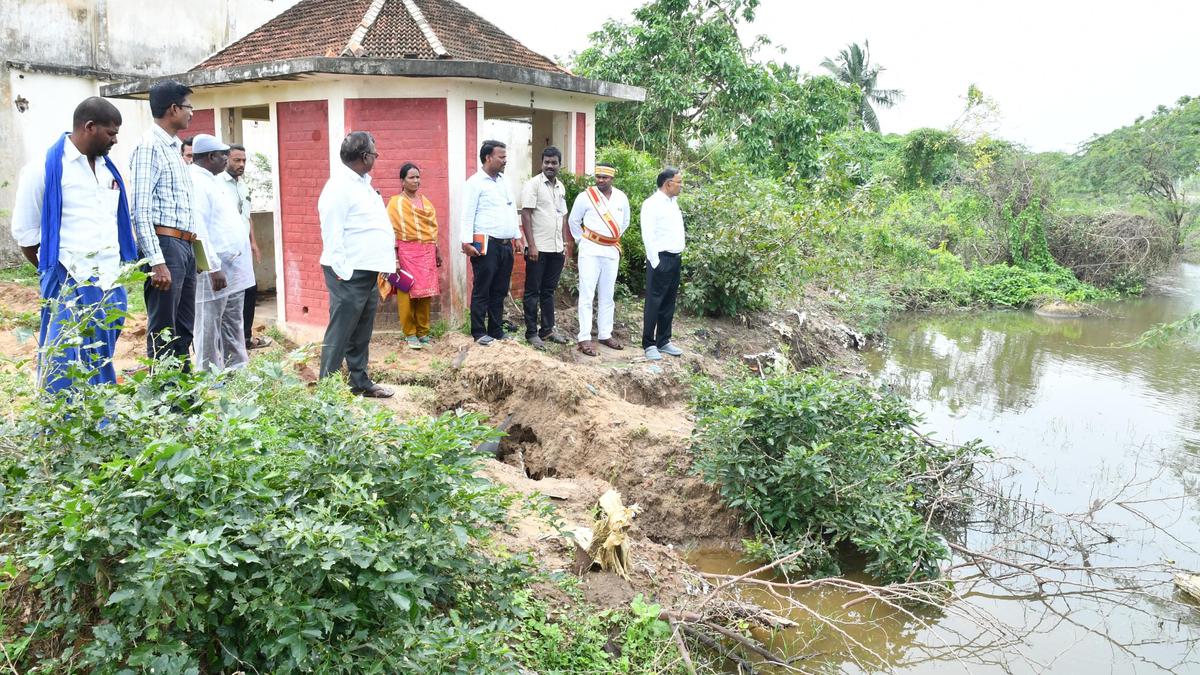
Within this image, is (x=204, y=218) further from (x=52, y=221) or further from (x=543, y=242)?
(x=543, y=242)

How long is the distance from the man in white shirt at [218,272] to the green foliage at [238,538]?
2.82 m

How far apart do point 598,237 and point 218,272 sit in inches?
146

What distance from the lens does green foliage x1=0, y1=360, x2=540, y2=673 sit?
96.1 inches

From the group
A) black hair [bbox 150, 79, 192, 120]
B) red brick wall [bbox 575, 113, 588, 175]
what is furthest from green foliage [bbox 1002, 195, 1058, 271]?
black hair [bbox 150, 79, 192, 120]

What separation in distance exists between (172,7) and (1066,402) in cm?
1411

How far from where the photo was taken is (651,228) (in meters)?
8.12

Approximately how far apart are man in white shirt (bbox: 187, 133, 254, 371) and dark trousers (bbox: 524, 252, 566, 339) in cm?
270

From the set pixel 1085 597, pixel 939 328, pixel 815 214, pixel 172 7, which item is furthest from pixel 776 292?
pixel 172 7

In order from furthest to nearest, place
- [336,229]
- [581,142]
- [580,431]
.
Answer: [581,142] → [580,431] → [336,229]

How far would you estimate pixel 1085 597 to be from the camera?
5.57 metres

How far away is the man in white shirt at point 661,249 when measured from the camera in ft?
26.6

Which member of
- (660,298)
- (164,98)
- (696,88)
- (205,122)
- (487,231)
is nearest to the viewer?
(164,98)

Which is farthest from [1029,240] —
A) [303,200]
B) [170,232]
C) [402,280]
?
[170,232]

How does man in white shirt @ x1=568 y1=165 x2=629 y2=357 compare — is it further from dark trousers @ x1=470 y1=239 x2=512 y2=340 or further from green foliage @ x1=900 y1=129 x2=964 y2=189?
green foliage @ x1=900 y1=129 x2=964 y2=189
